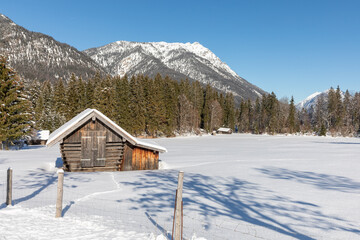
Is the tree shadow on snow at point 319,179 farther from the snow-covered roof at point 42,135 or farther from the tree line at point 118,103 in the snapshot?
the snow-covered roof at point 42,135

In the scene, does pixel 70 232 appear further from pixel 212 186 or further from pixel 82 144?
pixel 82 144

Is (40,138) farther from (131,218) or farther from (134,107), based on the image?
(131,218)

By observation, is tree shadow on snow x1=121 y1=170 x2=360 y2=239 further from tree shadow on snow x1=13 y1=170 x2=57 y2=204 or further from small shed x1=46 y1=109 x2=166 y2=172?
small shed x1=46 y1=109 x2=166 y2=172

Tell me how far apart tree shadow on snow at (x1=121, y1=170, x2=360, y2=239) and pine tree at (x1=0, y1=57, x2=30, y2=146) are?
26601mm

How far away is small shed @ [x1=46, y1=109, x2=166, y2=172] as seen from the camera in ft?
53.4

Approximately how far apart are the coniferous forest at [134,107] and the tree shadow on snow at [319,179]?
31.8 metres

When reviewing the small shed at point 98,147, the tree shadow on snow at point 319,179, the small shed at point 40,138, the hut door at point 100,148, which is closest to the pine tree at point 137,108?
the small shed at point 40,138

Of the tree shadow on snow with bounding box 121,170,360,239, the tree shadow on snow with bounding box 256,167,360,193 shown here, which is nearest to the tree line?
the tree shadow on snow with bounding box 256,167,360,193

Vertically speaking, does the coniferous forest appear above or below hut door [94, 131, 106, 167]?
above

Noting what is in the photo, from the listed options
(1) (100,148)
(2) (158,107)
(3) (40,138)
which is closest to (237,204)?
(1) (100,148)

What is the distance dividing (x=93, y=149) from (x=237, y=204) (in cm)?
1172

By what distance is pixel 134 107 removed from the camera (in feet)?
200

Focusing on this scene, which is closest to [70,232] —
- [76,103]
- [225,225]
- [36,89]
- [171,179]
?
[225,225]

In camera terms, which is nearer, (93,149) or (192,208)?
(192,208)
